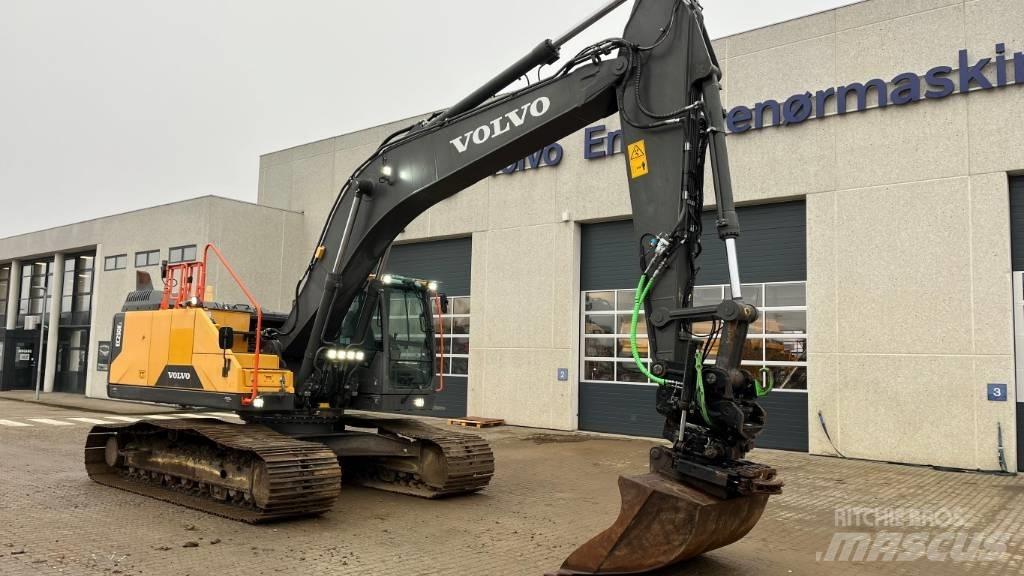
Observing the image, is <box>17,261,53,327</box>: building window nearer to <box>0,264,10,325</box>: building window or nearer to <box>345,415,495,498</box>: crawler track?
<box>0,264,10,325</box>: building window

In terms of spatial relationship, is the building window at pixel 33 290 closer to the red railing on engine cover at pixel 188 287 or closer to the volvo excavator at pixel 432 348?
the volvo excavator at pixel 432 348

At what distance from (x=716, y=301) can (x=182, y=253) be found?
16656 mm

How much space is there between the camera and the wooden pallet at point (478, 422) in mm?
17625

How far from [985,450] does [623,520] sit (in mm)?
9438

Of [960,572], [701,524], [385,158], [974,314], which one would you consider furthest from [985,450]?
[385,158]

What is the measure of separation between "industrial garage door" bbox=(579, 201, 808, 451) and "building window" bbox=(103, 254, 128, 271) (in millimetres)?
16931

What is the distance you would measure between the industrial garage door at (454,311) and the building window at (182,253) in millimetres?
7623

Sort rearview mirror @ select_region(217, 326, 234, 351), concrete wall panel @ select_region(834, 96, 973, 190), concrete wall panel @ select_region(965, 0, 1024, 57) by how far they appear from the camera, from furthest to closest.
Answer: concrete wall panel @ select_region(834, 96, 973, 190), concrete wall panel @ select_region(965, 0, 1024, 57), rearview mirror @ select_region(217, 326, 234, 351)

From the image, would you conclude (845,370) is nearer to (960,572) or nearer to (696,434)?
(960,572)

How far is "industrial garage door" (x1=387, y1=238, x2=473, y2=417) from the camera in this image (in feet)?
64.1

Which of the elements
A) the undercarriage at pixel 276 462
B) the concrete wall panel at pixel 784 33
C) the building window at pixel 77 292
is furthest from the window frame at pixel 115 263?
the concrete wall panel at pixel 784 33

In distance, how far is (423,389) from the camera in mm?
9945

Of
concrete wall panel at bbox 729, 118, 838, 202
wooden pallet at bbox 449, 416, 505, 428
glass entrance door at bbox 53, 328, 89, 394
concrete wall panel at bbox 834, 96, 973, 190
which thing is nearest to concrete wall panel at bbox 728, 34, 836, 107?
concrete wall panel at bbox 729, 118, 838, 202

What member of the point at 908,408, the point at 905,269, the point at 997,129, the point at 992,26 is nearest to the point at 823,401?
Result: the point at 908,408
